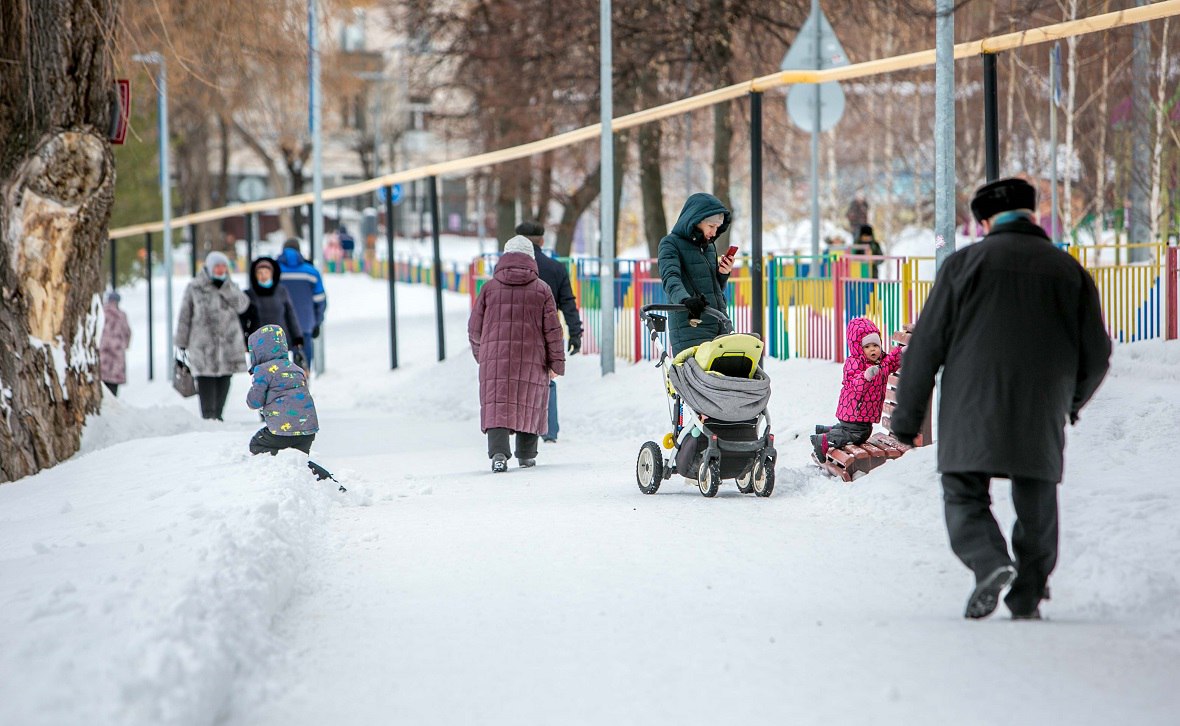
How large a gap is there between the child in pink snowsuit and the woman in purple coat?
216cm

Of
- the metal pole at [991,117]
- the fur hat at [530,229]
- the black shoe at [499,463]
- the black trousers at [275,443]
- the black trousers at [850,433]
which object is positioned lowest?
the black shoe at [499,463]

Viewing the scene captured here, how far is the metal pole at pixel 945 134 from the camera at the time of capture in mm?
9375

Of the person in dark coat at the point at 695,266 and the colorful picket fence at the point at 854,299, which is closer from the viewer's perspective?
the person in dark coat at the point at 695,266

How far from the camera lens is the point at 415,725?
4426mm

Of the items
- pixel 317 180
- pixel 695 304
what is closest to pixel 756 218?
pixel 695 304

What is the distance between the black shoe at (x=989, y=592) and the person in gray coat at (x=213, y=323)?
32.4 feet

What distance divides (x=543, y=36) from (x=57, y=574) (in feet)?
67.8

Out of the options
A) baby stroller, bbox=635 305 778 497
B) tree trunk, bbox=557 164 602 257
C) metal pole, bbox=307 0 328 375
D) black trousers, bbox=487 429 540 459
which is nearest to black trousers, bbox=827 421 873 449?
baby stroller, bbox=635 305 778 497

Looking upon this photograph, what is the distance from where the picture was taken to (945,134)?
31.1 ft

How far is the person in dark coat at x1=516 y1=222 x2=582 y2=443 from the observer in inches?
487

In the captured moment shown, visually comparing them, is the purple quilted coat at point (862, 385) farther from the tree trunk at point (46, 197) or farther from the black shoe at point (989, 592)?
the tree trunk at point (46, 197)

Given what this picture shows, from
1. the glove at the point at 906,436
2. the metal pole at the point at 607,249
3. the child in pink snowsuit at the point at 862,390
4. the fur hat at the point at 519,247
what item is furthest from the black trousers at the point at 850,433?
the metal pole at the point at 607,249

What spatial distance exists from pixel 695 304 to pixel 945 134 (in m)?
1.84

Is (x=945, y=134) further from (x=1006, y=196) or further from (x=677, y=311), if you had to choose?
(x=1006, y=196)
